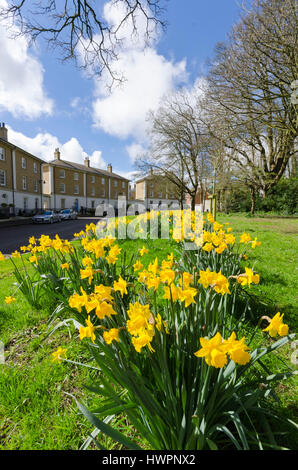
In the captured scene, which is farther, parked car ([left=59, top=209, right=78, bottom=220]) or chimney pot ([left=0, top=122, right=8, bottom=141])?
parked car ([left=59, top=209, right=78, bottom=220])

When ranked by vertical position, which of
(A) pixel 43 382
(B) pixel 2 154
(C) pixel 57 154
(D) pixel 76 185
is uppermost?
(C) pixel 57 154

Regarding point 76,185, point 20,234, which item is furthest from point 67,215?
point 76,185

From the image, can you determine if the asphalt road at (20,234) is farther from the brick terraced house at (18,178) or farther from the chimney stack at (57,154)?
the chimney stack at (57,154)

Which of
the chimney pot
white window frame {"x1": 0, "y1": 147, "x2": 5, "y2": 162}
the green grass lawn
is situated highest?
→ the chimney pot

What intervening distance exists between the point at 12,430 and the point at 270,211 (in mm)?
20127

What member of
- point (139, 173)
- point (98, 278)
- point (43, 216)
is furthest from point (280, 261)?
point (43, 216)

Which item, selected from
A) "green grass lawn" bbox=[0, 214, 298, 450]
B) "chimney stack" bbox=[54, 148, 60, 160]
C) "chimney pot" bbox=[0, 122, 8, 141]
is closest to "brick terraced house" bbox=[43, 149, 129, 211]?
"chimney stack" bbox=[54, 148, 60, 160]

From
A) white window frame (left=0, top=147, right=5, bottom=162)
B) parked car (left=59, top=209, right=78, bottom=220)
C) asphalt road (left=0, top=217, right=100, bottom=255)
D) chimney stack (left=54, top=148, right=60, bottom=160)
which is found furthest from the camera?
chimney stack (left=54, top=148, right=60, bottom=160)

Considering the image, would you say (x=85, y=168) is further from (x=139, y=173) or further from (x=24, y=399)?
(x=24, y=399)

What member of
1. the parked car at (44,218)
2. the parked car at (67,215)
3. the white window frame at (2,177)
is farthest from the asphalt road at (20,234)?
the white window frame at (2,177)

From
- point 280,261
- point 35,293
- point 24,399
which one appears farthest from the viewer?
point 280,261

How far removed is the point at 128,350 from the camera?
125 centimetres

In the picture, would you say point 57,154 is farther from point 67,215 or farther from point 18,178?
point 67,215

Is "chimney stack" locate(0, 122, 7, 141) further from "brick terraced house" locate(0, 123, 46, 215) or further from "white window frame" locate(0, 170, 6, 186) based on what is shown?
"white window frame" locate(0, 170, 6, 186)
